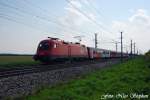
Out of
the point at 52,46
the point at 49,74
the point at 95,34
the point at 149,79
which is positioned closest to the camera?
the point at 49,74

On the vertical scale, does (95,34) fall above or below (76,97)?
above

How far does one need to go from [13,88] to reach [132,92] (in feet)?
22.3

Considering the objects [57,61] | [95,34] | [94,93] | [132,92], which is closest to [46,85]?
[94,93]

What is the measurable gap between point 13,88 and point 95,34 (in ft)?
189

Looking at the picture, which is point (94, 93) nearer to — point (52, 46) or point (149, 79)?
point (149, 79)

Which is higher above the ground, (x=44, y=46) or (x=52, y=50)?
(x=44, y=46)

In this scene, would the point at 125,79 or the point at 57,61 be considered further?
the point at 57,61

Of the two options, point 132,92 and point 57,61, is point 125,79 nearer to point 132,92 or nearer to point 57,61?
point 132,92

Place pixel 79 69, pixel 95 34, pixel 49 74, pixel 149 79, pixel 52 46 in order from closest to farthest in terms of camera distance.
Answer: pixel 49 74
pixel 149 79
pixel 79 69
pixel 52 46
pixel 95 34

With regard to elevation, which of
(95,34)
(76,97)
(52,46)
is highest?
(95,34)

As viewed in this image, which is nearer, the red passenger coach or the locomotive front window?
Result: the red passenger coach

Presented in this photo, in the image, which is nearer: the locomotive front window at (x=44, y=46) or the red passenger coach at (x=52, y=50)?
the red passenger coach at (x=52, y=50)

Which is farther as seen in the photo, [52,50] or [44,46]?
[44,46]

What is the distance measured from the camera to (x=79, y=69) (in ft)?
85.0
